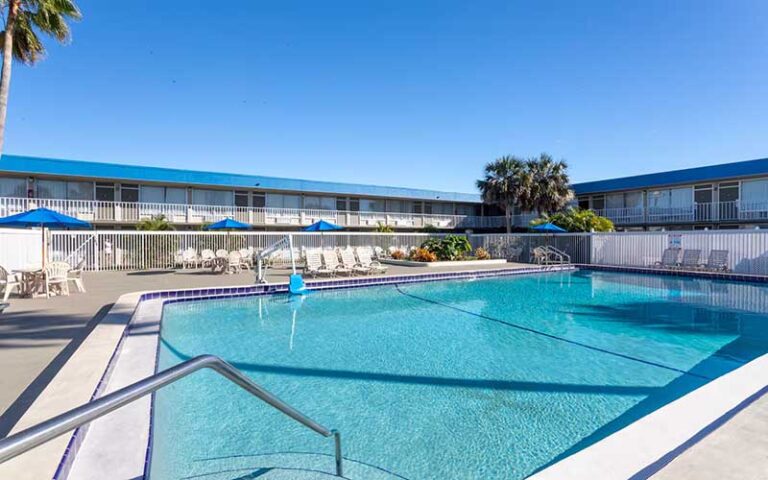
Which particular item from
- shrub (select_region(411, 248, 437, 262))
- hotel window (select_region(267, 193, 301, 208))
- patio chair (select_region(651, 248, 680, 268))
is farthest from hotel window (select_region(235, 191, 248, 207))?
patio chair (select_region(651, 248, 680, 268))

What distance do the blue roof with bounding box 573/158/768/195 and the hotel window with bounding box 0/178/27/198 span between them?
117ft

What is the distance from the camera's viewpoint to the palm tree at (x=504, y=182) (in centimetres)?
2817

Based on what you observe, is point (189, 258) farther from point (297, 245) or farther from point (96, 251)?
point (297, 245)

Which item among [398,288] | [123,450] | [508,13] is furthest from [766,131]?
[123,450]

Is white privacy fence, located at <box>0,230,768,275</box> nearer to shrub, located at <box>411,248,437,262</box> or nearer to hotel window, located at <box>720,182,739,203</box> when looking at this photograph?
shrub, located at <box>411,248,437,262</box>

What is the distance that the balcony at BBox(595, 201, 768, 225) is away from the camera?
22844 millimetres

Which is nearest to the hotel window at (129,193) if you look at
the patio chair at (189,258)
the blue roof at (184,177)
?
the blue roof at (184,177)

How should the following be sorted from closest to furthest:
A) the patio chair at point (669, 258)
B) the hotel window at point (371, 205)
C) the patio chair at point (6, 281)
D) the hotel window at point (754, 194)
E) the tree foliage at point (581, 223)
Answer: the patio chair at point (6, 281)
the patio chair at point (669, 258)
the tree foliage at point (581, 223)
the hotel window at point (754, 194)
the hotel window at point (371, 205)

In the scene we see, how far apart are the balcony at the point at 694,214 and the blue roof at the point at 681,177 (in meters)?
1.63

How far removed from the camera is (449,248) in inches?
815

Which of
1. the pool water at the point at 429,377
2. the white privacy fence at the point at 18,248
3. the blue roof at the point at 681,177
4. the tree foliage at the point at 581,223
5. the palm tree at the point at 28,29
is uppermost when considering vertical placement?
the palm tree at the point at 28,29

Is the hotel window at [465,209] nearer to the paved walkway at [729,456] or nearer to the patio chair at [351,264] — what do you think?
the patio chair at [351,264]

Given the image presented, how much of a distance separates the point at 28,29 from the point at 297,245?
42.2 ft

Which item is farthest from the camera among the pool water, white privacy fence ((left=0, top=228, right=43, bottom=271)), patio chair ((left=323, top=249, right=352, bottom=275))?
patio chair ((left=323, top=249, right=352, bottom=275))
